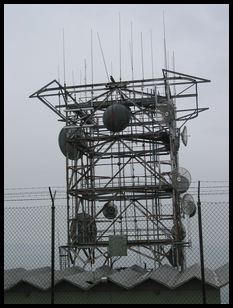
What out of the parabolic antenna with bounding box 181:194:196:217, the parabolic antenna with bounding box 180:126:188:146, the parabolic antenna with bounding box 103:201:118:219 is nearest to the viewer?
the parabolic antenna with bounding box 181:194:196:217

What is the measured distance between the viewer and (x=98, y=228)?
2561 centimetres

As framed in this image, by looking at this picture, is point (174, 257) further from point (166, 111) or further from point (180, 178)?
point (166, 111)

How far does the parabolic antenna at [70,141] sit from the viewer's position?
22781 millimetres

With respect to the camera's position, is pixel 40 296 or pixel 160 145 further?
pixel 160 145

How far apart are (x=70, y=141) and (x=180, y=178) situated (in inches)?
223

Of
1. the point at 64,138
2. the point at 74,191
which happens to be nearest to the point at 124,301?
the point at 74,191

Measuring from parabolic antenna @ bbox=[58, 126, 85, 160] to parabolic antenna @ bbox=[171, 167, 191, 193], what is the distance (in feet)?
16.4

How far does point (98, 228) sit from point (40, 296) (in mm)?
10621

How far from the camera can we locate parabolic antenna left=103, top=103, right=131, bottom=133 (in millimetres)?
20078

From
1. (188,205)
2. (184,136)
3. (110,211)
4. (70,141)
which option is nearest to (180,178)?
(188,205)

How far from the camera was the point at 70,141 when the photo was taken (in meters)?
22.7

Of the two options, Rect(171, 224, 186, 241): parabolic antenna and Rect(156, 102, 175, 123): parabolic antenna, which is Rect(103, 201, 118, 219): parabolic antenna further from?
Rect(156, 102, 175, 123): parabolic antenna
